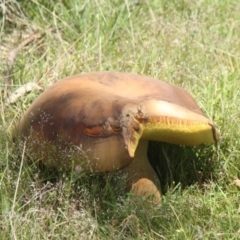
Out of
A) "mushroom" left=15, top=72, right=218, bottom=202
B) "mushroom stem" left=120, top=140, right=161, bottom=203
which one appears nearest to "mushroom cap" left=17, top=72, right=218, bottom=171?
"mushroom" left=15, top=72, right=218, bottom=202

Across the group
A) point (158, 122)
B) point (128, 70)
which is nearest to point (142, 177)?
point (158, 122)

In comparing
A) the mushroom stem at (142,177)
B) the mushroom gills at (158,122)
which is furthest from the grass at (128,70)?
the mushroom gills at (158,122)

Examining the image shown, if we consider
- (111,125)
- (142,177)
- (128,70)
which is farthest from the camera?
(128,70)

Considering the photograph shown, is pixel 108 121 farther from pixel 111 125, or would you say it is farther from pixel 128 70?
pixel 128 70

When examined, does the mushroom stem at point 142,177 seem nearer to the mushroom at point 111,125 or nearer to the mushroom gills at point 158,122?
the mushroom at point 111,125

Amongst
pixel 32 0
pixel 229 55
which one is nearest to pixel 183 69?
pixel 229 55

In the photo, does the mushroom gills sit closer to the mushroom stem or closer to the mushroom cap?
the mushroom cap
